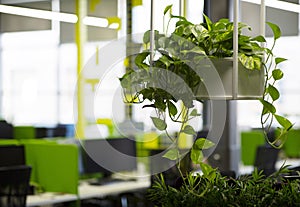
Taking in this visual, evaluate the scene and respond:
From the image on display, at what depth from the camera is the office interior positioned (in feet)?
10.1

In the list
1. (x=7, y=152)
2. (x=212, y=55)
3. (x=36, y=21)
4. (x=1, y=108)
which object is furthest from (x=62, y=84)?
(x=212, y=55)

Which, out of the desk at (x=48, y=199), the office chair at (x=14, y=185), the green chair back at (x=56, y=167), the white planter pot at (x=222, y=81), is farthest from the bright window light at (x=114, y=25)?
the white planter pot at (x=222, y=81)

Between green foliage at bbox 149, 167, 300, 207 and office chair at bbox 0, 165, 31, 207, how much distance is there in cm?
272

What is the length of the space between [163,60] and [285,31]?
570 centimetres

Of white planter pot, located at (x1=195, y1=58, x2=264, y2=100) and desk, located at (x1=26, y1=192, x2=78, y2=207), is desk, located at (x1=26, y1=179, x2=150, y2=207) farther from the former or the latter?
white planter pot, located at (x1=195, y1=58, x2=264, y2=100)

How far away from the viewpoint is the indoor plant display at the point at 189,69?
1933 mm

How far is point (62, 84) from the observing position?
378 inches

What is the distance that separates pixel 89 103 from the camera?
2.71m

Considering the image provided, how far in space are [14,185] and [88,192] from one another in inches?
37.8

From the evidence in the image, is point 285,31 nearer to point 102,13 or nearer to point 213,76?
point 102,13

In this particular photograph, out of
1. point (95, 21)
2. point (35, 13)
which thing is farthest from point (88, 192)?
point (95, 21)

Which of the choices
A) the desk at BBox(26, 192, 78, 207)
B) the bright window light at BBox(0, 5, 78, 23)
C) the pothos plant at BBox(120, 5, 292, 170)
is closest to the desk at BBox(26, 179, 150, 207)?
the desk at BBox(26, 192, 78, 207)

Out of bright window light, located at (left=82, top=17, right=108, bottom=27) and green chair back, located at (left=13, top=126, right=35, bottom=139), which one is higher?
bright window light, located at (left=82, top=17, right=108, bottom=27)

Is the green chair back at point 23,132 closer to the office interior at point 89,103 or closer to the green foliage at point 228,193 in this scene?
the office interior at point 89,103
